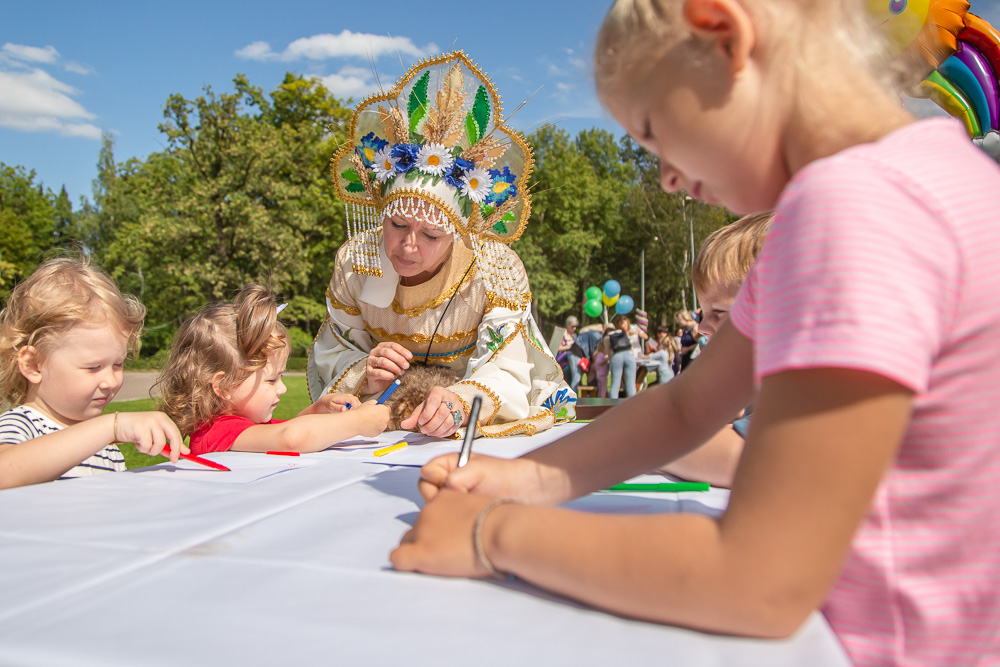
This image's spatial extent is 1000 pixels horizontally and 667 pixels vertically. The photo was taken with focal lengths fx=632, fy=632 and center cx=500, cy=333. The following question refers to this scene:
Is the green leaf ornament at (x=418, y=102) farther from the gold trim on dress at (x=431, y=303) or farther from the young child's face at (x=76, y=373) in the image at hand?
the young child's face at (x=76, y=373)

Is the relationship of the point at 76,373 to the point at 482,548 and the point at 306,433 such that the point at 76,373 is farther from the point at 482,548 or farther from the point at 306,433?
the point at 482,548

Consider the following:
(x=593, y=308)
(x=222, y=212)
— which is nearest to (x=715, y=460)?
(x=593, y=308)

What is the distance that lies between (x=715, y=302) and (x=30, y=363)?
5.92 feet

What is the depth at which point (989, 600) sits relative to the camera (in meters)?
0.56

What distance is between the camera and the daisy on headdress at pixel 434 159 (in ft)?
7.73

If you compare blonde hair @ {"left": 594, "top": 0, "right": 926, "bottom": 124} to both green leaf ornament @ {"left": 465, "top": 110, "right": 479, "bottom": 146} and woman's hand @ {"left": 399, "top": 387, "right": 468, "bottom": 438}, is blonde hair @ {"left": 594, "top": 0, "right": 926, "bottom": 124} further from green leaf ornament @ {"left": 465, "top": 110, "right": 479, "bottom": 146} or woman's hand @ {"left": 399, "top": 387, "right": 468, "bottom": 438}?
green leaf ornament @ {"left": 465, "top": 110, "right": 479, "bottom": 146}

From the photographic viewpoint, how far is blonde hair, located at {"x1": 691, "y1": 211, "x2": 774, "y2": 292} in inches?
66.6

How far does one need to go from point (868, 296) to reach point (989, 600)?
1.01 ft

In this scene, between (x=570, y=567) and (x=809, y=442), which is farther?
(x=570, y=567)

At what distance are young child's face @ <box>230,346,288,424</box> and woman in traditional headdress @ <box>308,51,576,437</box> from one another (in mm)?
305

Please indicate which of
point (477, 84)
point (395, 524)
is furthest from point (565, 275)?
point (395, 524)

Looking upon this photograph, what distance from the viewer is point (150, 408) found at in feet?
22.6

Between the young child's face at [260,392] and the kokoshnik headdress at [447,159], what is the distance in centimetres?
59

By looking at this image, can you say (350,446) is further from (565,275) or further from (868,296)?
(565,275)
